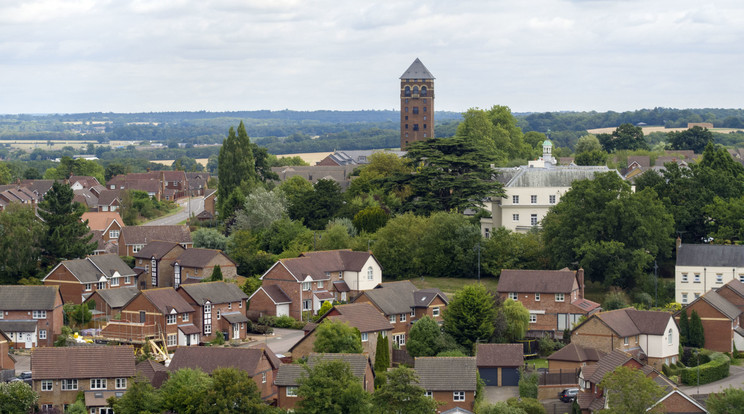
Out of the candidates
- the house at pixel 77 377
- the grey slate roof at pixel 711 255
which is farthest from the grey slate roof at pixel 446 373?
the grey slate roof at pixel 711 255

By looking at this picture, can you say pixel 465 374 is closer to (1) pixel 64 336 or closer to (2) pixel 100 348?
(2) pixel 100 348

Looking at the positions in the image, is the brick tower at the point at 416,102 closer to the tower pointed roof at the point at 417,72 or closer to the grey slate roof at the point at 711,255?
the tower pointed roof at the point at 417,72

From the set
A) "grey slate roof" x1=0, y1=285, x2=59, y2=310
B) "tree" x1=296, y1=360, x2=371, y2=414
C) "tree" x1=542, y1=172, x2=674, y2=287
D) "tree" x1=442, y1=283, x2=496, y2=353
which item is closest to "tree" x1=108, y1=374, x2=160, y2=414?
"tree" x1=296, y1=360, x2=371, y2=414

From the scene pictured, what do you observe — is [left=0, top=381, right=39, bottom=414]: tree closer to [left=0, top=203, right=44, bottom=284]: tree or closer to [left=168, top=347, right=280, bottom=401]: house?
[left=168, top=347, right=280, bottom=401]: house

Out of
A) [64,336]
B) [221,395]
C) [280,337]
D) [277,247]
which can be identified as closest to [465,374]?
[221,395]

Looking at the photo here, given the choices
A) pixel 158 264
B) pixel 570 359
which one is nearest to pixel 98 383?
pixel 570 359

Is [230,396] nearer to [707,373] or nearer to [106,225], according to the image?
[707,373]
